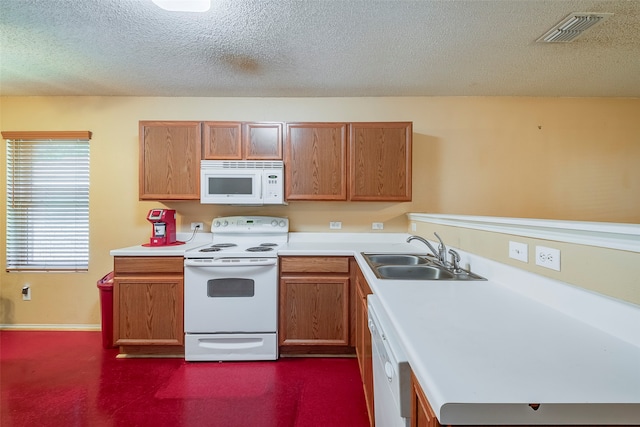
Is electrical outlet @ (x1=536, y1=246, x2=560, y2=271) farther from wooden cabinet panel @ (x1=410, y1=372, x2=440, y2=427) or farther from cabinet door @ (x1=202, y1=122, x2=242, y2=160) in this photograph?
cabinet door @ (x1=202, y1=122, x2=242, y2=160)

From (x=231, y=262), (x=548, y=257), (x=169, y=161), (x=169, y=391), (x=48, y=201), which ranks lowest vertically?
(x=169, y=391)

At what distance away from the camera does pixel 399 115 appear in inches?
104

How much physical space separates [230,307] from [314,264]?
2.39 ft

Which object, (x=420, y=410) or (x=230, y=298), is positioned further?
(x=230, y=298)

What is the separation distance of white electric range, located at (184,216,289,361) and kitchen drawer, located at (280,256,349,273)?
0.09 meters

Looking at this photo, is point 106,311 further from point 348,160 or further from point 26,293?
point 348,160

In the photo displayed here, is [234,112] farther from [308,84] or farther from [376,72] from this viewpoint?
[376,72]

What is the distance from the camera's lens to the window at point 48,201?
2574 mm

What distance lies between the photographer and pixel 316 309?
6.86ft

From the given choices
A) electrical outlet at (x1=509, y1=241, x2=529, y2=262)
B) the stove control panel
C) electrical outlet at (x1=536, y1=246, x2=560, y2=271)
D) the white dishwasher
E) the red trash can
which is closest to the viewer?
the white dishwasher

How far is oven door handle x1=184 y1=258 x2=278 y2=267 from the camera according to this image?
2010 mm

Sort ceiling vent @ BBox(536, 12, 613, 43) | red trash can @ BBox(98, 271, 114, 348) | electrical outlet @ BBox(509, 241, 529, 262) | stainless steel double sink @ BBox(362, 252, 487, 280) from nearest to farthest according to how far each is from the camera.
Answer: electrical outlet @ BBox(509, 241, 529, 262) → stainless steel double sink @ BBox(362, 252, 487, 280) → ceiling vent @ BBox(536, 12, 613, 43) → red trash can @ BBox(98, 271, 114, 348)

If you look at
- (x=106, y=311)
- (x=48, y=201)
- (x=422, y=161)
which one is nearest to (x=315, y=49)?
(x=422, y=161)

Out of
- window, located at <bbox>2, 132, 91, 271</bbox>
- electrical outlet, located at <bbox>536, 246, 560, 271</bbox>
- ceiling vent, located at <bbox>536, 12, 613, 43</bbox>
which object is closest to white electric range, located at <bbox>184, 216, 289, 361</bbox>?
window, located at <bbox>2, 132, 91, 271</bbox>
